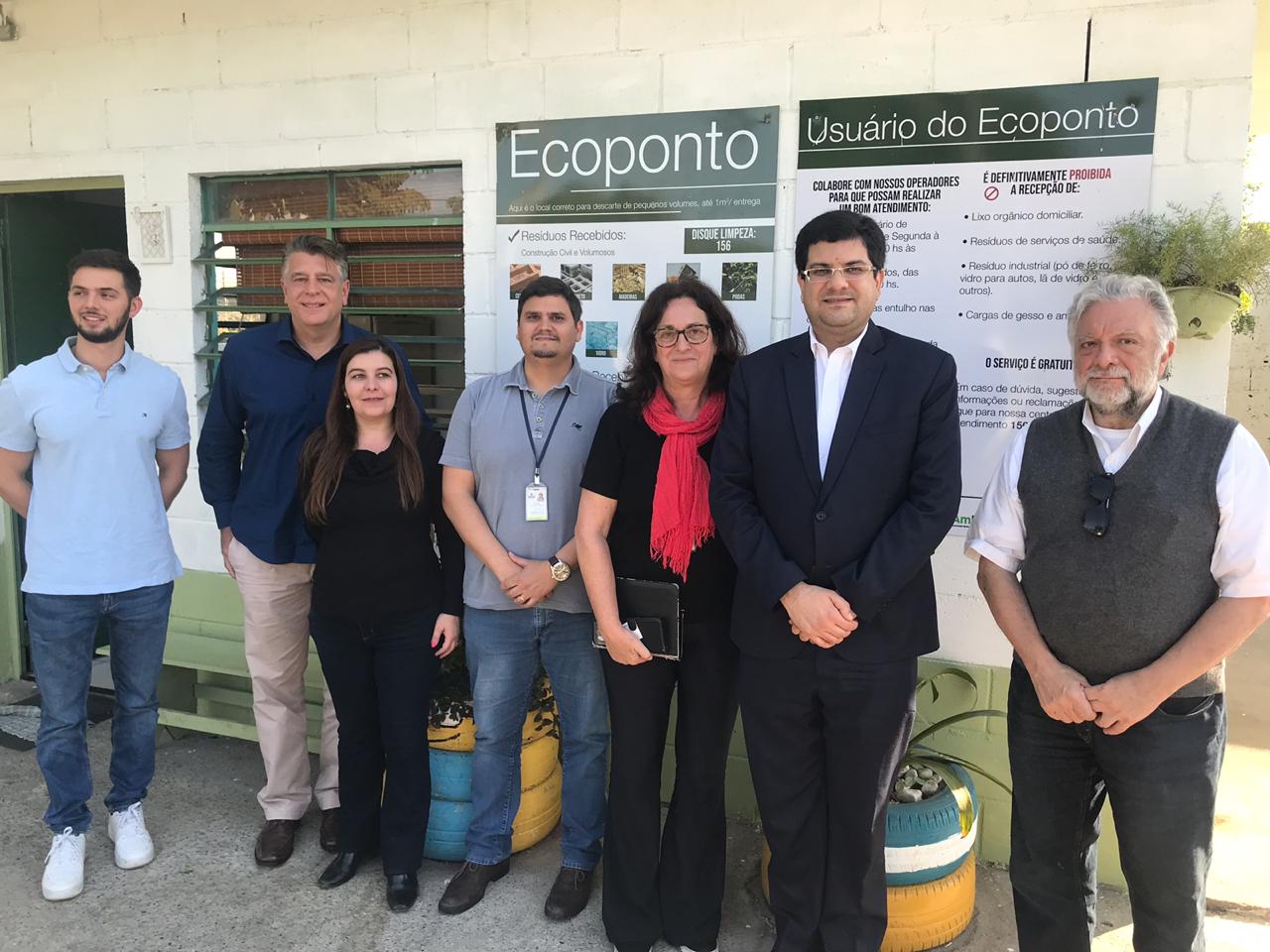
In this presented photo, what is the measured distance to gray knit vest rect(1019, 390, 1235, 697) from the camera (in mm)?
1881

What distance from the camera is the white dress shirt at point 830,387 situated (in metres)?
2.22

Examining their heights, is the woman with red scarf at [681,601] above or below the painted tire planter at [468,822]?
above

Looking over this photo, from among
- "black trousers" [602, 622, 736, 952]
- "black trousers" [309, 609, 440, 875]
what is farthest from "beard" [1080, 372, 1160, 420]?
"black trousers" [309, 609, 440, 875]

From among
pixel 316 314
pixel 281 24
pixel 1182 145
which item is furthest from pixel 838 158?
pixel 281 24

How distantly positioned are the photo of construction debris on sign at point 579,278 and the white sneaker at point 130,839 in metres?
2.33

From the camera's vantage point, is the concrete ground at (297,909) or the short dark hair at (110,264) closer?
the concrete ground at (297,909)

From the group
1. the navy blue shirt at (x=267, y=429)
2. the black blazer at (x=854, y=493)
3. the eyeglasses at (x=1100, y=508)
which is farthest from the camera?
the navy blue shirt at (x=267, y=429)

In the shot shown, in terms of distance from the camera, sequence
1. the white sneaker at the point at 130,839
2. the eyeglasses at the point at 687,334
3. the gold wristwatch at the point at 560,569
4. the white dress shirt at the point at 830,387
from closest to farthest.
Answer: the white dress shirt at the point at 830,387 → the eyeglasses at the point at 687,334 → the gold wristwatch at the point at 560,569 → the white sneaker at the point at 130,839

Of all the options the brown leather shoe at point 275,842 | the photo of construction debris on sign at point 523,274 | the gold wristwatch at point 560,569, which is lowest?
the brown leather shoe at point 275,842

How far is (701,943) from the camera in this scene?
2.55 m

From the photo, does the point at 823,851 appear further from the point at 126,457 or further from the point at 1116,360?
A: the point at 126,457

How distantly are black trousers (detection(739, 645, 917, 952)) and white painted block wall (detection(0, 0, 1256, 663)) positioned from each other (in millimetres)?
995

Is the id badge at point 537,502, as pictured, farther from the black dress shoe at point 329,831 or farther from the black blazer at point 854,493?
the black dress shoe at point 329,831

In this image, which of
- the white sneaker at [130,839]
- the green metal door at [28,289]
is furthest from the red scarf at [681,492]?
the green metal door at [28,289]
